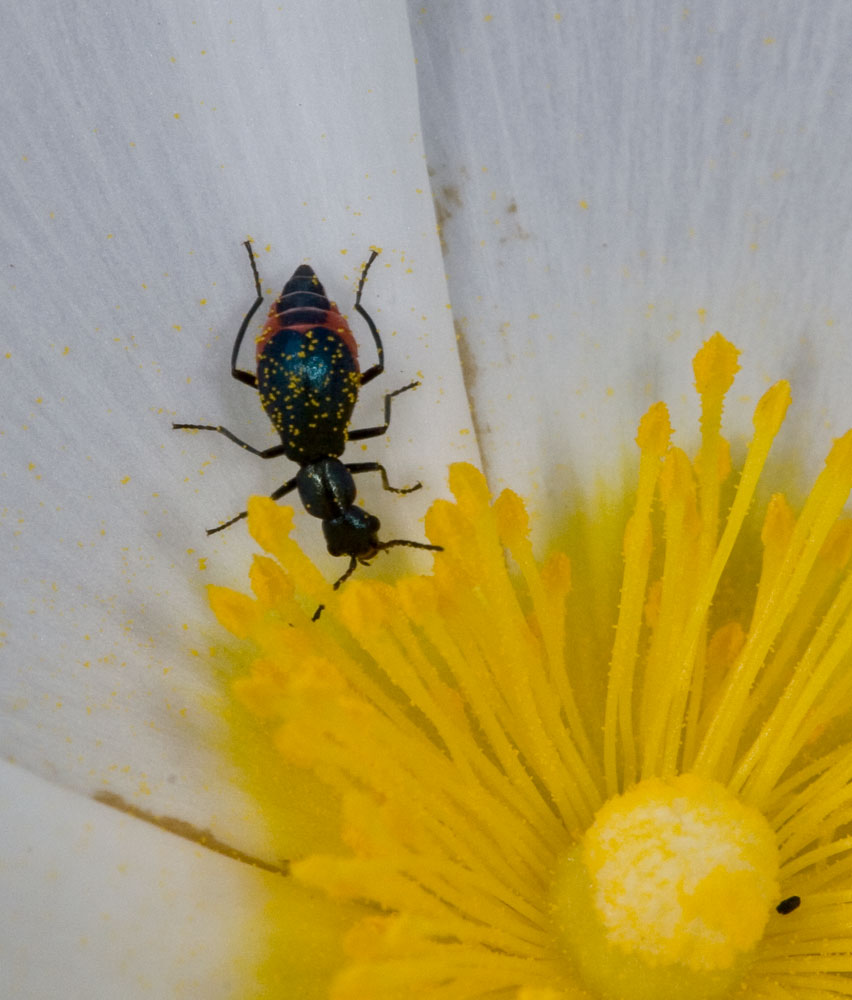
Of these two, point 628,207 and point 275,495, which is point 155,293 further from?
point 628,207

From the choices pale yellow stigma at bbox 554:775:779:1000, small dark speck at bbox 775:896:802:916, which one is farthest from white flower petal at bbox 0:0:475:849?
small dark speck at bbox 775:896:802:916

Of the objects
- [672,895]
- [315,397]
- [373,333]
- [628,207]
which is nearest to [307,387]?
[315,397]

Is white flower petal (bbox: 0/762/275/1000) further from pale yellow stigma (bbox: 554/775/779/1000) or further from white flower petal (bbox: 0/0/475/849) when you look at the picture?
pale yellow stigma (bbox: 554/775/779/1000)

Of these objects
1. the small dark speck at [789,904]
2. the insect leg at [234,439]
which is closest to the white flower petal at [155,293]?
the insect leg at [234,439]

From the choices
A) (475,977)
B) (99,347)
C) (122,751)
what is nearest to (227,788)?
(122,751)

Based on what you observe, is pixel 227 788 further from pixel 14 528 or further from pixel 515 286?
pixel 515 286

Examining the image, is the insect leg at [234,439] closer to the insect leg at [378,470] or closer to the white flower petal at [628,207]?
the insect leg at [378,470]

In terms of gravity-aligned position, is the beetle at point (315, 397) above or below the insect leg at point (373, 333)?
below
